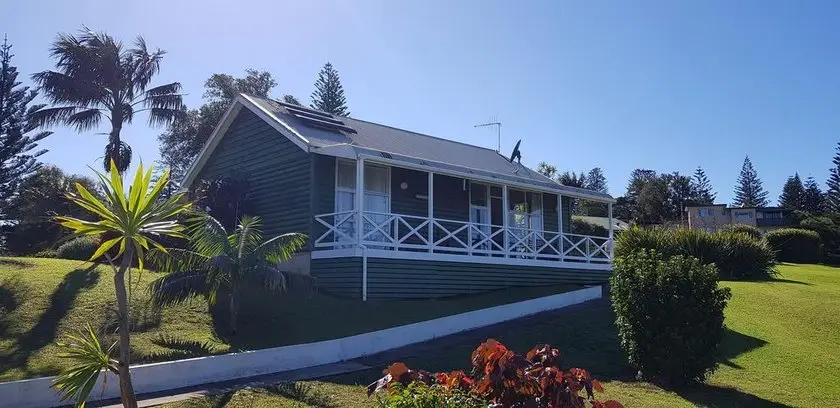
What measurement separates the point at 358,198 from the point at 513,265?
5.65 metres

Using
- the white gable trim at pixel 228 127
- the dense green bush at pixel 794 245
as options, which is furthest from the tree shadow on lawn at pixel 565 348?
the dense green bush at pixel 794 245

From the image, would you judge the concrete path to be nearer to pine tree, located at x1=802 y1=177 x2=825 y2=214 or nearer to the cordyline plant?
the cordyline plant

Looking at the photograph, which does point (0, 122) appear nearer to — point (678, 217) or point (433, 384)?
point (433, 384)

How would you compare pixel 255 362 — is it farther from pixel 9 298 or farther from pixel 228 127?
pixel 228 127

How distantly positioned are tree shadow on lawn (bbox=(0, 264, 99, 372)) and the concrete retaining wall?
1.16m

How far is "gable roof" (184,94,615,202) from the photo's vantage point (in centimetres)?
1605

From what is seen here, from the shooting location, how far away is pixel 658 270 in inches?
417

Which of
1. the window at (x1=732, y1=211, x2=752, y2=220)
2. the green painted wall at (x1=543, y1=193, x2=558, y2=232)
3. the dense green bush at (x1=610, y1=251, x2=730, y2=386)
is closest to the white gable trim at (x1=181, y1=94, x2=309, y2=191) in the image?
the dense green bush at (x1=610, y1=251, x2=730, y2=386)

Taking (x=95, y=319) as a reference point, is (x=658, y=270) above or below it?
above

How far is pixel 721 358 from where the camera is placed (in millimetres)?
12312

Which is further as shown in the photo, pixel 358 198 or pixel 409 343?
pixel 358 198

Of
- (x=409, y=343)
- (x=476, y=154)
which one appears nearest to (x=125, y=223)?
(x=409, y=343)

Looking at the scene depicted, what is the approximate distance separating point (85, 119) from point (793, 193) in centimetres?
8472

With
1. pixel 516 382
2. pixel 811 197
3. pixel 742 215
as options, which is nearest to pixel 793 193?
pixel 811 197
